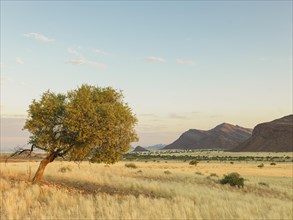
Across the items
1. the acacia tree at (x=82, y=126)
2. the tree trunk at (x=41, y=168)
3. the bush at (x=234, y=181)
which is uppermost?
the acacia tree at (x=82, y=126)

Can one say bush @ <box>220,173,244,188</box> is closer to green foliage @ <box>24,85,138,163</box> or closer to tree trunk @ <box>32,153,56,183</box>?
green foliage @ <box>24,85,138,163</box>

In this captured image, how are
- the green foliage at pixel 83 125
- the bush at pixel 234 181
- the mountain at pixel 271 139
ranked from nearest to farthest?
the green foliage at pixel 83 125
the bush at pixel 234 181
the mountain at pixel 271 139

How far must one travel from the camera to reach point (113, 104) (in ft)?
71.7

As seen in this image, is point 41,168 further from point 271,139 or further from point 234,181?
point 271,139

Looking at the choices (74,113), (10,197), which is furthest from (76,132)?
(10,197)

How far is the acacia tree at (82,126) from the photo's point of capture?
20.0m

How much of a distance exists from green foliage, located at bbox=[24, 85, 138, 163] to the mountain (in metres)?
164

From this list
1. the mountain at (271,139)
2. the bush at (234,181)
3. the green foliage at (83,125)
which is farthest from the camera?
the mountain at (271,139)

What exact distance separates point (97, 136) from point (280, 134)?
17944 centimetres

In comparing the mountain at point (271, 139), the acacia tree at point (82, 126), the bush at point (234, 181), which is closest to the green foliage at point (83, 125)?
the acacia tree at point (82, 126)

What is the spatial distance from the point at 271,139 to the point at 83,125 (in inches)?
6998

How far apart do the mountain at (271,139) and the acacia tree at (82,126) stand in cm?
16364

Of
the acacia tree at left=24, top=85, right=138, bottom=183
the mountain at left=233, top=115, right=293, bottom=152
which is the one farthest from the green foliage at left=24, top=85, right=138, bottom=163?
the mountain at left=233, top=115, right=293, bottom=152

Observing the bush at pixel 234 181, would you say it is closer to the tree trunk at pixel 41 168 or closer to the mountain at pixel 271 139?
the tree trunk at pixel 41 168
